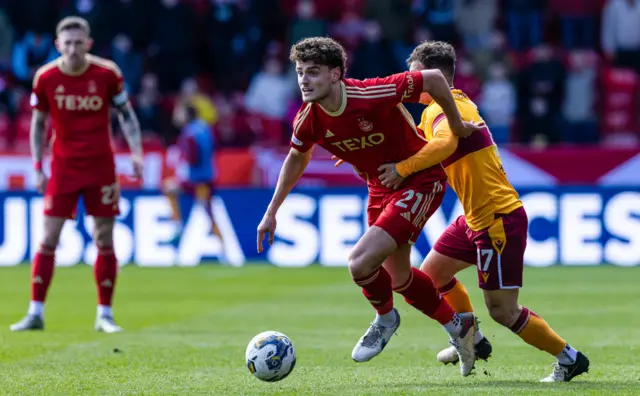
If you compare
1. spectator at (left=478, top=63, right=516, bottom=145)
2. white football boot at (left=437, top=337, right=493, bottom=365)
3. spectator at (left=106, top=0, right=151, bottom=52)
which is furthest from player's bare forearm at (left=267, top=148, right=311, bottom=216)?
spectator at (left=106, top=0, right=151, bottom=52)

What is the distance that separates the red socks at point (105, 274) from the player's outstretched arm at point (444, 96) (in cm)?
399

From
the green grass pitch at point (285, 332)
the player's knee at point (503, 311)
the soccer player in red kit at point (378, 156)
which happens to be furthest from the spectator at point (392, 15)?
the player's knee at point (503, 311)

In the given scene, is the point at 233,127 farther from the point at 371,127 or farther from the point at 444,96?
the point at 444,96

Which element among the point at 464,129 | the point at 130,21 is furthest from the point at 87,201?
the point at 130,21

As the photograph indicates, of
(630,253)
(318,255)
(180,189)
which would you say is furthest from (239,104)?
(630,253)

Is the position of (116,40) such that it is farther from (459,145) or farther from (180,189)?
(459,145)

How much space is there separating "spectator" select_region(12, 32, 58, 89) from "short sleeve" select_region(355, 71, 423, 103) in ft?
47.5

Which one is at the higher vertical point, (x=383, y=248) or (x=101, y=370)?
(x=383, y=248)

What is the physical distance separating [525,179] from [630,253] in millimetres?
2553

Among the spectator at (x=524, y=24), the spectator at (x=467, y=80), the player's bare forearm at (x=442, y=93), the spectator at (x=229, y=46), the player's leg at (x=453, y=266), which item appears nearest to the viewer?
the player's bare forearm at (x=442, y=93)

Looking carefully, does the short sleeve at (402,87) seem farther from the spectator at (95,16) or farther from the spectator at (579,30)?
the spectator at (579,30)

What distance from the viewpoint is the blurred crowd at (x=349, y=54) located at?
1962 cm

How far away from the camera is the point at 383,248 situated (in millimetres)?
6688

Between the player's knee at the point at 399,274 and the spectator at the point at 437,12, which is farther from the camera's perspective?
the spectator at the point at 437,12
